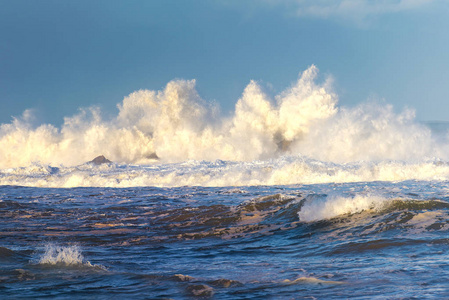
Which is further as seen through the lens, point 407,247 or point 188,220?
point 188,220

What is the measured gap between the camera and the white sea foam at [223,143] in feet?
63.7

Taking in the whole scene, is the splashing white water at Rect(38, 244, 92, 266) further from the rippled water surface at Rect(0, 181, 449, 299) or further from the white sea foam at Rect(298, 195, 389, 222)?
the white sea foam at Rect(298, 195, 389, 222)

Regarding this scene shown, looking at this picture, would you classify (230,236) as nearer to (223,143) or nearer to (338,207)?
(338,207)

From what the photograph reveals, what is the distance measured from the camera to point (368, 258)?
5.71 metres

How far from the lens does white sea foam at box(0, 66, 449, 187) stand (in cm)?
1941

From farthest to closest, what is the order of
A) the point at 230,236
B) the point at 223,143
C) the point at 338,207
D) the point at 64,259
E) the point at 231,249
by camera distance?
the point at 223,143, the point at 338,207, the point at 230,236, the point at 231,249, the point at 64,259

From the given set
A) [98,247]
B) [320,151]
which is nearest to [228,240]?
[98,247]

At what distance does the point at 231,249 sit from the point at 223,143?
1006 inches

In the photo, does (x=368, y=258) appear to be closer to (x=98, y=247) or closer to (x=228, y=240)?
(x=228, y=240)

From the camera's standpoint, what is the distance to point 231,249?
6.96 meters

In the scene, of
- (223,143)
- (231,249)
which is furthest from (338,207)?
(223,143)

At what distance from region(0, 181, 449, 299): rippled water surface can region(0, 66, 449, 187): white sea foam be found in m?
7.33

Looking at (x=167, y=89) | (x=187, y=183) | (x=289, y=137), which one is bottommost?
(x=187, y=183)

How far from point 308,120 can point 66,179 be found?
15.4 metres
